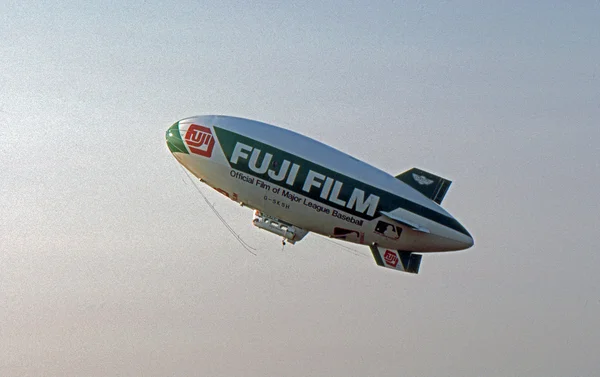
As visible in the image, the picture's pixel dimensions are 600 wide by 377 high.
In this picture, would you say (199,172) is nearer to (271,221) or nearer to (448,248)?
(271,221)

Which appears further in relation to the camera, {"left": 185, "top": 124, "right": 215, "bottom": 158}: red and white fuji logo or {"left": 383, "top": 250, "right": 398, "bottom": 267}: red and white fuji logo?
{"left": 185, "top": 124, "right": 215, "bottom": 158}: red and white fuji logo

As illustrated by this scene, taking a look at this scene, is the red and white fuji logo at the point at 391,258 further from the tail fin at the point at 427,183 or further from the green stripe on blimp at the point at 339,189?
the tail fin at the point at 427,183

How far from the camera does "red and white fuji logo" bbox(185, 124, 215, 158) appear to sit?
6028 cm

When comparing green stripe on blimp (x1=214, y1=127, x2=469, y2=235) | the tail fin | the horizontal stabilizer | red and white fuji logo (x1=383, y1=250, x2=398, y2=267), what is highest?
the tail fin

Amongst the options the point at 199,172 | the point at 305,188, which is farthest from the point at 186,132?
the point at 305,188

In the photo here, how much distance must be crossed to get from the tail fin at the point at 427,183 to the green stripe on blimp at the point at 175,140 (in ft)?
32.3

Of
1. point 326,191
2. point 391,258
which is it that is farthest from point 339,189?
point 391,258

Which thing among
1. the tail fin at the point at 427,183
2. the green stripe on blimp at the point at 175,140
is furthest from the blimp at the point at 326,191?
the green stripe on blimp at the point at 175,140

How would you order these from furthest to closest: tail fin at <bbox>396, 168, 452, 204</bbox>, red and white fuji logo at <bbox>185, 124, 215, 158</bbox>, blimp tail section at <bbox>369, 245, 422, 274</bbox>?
red and white fuji logo at <bbox>185, 124, 215, 158</bbox> → tail fin at <bbox>396, 168, 452, 204</bbox> → blimp tail section at <bbox>369, 245, 422, 274</bbox>

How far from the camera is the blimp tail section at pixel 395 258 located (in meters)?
60.0

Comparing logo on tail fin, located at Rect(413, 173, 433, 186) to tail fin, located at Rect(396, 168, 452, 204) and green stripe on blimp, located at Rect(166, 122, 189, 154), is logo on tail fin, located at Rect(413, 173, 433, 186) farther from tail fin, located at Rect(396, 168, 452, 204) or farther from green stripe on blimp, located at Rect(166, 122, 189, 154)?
green stripe on blimp, located at Rect(166, 122, 189, 154)

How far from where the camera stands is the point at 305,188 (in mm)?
58750

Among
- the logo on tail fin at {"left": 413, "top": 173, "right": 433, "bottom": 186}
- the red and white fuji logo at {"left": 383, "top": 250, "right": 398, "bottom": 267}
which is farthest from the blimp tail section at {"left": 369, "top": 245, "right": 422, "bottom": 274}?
the logo on tail fin at {"left": 413, "top": 173, "right": 433, "bottom": 186}

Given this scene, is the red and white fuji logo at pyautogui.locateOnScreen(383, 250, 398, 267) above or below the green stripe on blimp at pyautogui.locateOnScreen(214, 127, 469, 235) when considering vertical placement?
below
